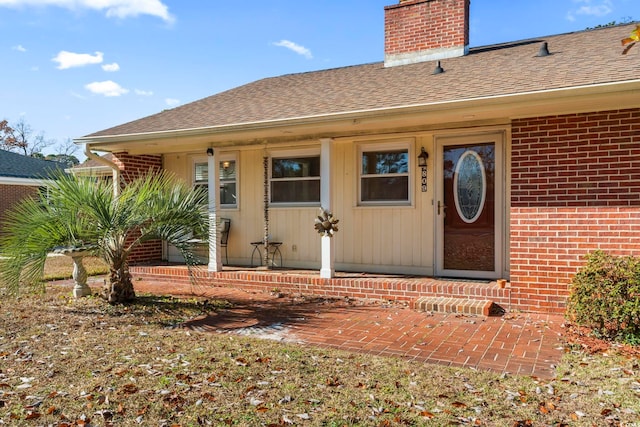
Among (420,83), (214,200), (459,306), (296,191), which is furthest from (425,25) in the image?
(459,306)

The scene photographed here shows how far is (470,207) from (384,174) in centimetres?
149

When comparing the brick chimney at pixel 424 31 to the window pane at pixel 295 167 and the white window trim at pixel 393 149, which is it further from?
the window pane at pixel 295 167

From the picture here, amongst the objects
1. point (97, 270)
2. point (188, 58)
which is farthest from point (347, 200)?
point (188, 58)

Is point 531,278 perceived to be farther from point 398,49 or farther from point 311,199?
point 398,49

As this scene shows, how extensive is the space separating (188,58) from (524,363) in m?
12.5

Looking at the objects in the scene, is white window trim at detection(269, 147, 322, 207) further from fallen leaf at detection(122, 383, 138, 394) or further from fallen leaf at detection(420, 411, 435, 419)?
fallen leaf at detection(420, 411, 435, 419)

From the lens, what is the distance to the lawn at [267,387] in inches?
112

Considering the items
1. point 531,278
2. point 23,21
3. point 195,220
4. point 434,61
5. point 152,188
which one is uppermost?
point 23,21

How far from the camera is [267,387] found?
331 cm

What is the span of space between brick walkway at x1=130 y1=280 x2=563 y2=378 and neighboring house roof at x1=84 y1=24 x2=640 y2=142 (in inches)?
101

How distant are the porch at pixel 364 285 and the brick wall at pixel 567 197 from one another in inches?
17.7

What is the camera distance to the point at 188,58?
43.9 ft

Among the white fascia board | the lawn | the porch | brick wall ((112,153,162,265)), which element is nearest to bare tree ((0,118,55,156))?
the white fascia board

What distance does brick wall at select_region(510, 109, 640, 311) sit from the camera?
5043 millimetres
